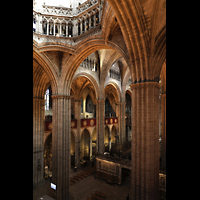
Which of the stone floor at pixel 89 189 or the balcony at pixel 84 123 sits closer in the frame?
the stone floor at pixel 89 189

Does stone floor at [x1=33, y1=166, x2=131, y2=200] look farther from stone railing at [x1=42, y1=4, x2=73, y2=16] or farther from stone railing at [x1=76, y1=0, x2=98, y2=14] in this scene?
stone railing at [x1=76, y1=0, x2=98, y2=14]

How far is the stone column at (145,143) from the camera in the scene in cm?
619

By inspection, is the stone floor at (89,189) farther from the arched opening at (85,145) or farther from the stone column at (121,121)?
the stone column at (121,121)

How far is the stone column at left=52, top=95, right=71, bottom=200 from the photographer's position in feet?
35.2

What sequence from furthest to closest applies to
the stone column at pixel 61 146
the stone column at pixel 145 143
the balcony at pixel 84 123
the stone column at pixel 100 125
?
the stone column at pixel 100 125, the balcony at pixel 84 123, the stone column at pixel 61 146, the stone column at pixel 145 143

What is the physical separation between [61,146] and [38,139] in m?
4.09

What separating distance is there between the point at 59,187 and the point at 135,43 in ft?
34.9

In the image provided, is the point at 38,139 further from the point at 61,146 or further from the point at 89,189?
the point at 89,189

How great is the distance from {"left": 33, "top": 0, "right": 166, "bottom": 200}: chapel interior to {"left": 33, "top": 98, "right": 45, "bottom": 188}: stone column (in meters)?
0.08

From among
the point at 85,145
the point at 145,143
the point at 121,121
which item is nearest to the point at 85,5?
the point at 145,143

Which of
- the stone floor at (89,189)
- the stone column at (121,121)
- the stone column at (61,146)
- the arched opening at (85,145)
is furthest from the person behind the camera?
the stone column at (121,121)

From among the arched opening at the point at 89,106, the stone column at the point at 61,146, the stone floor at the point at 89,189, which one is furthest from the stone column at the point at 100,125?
the arched opening at the point at 89,106

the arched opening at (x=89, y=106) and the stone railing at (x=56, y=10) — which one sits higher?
the stone railing at (x=56, y=10)
